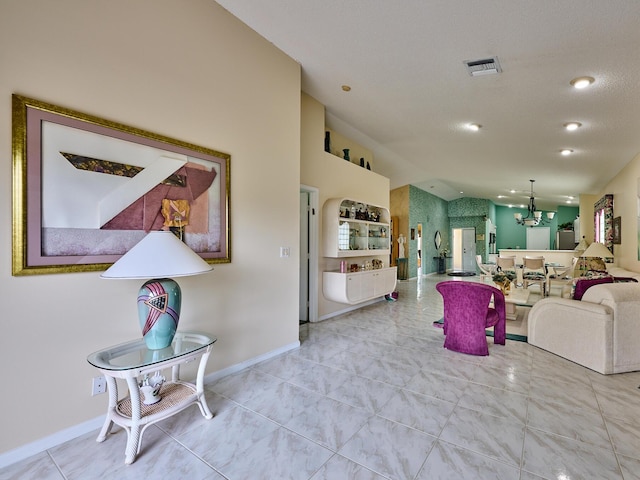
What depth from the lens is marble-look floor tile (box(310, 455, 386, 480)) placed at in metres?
1.70

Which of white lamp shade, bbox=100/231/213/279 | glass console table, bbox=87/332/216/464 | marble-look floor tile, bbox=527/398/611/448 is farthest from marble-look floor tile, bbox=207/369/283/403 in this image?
marble-look floor tile, bbox=527/398/611/448

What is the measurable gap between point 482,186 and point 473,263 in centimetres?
539

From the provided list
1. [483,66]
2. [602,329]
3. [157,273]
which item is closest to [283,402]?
[157,273]

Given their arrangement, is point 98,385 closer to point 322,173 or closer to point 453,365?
point 453,365

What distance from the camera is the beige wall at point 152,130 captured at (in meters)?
1.84

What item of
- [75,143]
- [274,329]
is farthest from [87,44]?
[274,329]

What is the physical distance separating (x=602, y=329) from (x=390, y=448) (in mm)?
2698

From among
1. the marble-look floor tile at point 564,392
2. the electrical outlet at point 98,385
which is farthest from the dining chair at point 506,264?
the electrical outlet at point 98,385

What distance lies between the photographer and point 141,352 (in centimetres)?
204

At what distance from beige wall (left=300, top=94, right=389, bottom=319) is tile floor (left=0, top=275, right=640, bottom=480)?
1942 millimetres

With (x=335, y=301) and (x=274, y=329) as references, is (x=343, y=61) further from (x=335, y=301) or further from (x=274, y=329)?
(x=335, y=301)

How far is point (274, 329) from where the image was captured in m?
3.55

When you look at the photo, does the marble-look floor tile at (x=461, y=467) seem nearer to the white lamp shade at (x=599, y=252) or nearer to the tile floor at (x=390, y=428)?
the tile floor at (x=390, y=428)

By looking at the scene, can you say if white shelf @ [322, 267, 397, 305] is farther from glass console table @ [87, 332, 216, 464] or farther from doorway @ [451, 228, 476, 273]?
doorway @ [451, 228, 476, 273]
